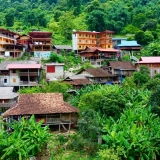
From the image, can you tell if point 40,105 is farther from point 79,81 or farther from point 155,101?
point 79,81

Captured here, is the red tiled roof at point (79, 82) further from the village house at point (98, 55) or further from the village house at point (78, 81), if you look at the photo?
the village house at point (98, 55)

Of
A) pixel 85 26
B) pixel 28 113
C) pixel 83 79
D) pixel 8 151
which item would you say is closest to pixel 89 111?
pixel 28 113

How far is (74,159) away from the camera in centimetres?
2469

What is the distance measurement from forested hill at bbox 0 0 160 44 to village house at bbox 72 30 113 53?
21.1 ft

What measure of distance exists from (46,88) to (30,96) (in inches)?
258

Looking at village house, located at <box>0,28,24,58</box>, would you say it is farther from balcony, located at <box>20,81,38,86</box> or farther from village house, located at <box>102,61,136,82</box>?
village house, located at <box>102,61,136,82</box>

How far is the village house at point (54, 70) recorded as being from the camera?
43931 millimetres

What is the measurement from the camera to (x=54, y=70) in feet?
145

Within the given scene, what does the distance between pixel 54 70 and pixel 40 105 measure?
1572 cm

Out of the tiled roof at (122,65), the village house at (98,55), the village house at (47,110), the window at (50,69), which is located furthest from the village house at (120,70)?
the village house at (47,110)

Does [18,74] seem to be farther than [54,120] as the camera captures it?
Yes

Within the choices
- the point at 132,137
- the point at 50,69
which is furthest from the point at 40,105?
the point at 50,69

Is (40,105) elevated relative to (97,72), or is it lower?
lower

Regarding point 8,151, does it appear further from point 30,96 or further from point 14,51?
point 14,51
